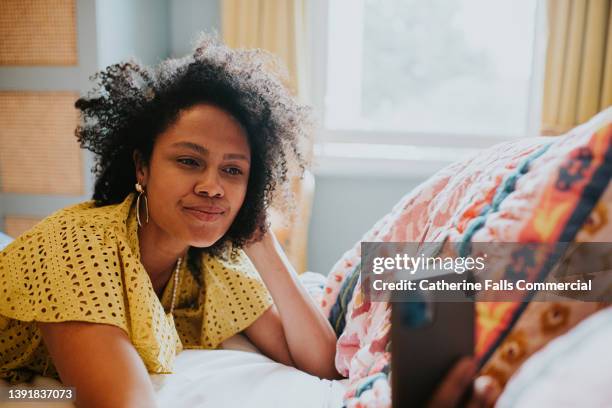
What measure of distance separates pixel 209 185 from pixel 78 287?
29 cm

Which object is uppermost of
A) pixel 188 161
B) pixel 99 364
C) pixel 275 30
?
pixel 275 30

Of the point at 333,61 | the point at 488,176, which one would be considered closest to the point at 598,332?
the point at 488,176

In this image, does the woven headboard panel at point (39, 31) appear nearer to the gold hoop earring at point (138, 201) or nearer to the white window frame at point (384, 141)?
the white window frame at point (384, 141)

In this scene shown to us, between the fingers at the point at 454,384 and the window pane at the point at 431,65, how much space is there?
2479 millimetres

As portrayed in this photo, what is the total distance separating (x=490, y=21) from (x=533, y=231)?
99.5 inches

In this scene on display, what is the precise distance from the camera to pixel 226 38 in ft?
8.05

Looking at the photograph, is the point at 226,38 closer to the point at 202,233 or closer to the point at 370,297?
the point at 202,233

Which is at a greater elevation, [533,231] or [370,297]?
[533,231]

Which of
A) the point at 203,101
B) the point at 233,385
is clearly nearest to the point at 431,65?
the point at 203,101

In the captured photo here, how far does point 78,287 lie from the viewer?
0.80 m

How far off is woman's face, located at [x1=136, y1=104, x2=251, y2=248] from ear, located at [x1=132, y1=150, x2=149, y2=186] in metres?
0.04

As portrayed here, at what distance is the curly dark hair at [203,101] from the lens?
1.04 metres

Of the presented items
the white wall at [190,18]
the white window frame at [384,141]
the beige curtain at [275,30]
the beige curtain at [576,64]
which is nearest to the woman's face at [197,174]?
the beige curtain at [275,30]

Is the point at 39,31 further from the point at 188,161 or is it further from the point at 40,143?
the point at 188,161
